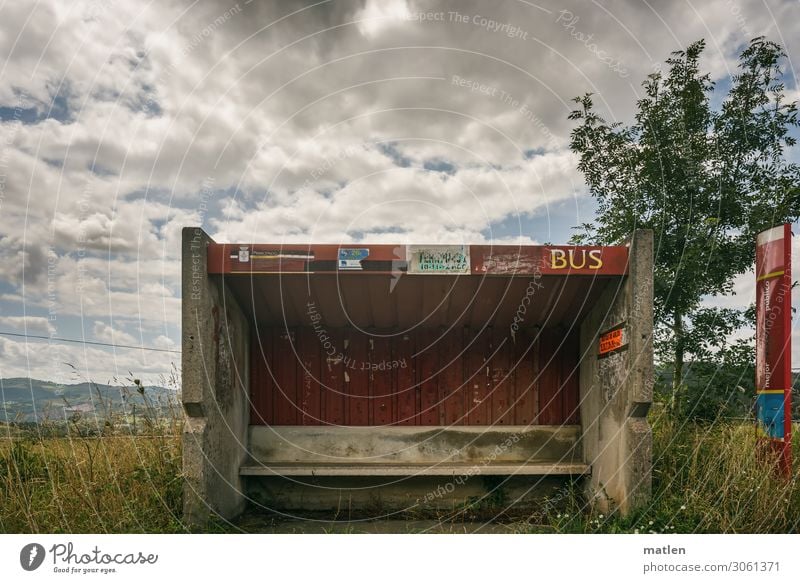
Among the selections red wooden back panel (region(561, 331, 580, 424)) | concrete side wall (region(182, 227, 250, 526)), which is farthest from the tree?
concrete side wall (region(182, 227, 250, 526))

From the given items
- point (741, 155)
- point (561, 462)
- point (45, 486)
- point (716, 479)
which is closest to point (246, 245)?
point (45, 486)

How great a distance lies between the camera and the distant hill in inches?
231

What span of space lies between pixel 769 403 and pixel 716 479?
841mm

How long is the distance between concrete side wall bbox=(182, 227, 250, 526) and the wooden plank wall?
888 millimetres

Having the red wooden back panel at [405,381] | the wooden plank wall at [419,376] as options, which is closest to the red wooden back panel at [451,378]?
the wooden plank wall at [419,376]

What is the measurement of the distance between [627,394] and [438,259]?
6.72 ft

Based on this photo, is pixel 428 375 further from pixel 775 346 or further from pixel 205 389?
pixel 775 346

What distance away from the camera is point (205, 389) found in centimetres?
509

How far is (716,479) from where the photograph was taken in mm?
5281

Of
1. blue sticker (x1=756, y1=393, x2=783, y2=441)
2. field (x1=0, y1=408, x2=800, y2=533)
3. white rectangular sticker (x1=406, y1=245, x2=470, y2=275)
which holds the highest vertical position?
white rectangular sticker (x1=406, y1=245, x2=470, y2=275)

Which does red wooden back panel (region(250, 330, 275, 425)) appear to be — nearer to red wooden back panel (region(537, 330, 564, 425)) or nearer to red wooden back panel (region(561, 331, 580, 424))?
red wooden back panel (region(537, 330, 564, 425))

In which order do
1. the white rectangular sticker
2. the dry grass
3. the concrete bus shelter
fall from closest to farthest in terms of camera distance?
1. the dry grass
2. the concrete bus shelter
3. the white rectangular sticker
